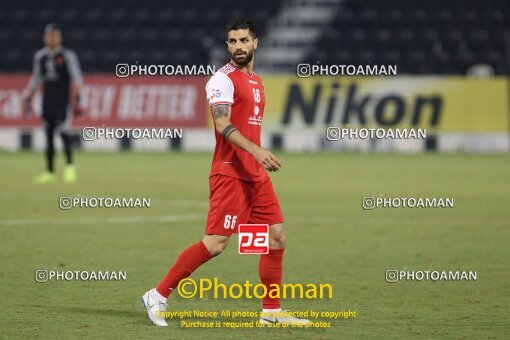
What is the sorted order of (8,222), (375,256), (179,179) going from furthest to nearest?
1. (179,179)
2. (8,222)
3. (375,256)

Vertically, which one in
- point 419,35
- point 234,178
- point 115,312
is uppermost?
point 234,178

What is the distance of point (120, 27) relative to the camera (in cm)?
3331

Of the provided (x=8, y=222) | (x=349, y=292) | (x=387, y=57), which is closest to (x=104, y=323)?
(x=349, y=292)

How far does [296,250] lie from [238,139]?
460 cm

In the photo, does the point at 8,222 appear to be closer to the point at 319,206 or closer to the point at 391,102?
the point at 319,206

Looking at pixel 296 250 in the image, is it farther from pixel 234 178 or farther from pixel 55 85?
pixel 55 85

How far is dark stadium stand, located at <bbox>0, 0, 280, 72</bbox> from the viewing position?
32438 mm

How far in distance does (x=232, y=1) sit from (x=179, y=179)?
14.7m

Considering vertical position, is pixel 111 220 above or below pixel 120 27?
above

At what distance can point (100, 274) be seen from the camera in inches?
384

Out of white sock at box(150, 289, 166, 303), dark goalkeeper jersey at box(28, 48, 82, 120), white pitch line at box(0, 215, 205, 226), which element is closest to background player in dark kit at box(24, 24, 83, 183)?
dark goalkeeper jersey at box(28, 48, 82, 120)

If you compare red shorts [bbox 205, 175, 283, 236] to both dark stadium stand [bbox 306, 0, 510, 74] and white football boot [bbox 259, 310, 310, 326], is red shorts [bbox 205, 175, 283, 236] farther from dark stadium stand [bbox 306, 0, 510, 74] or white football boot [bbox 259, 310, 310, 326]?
dark stadium stand [bbox 306, 0, 510, 74]

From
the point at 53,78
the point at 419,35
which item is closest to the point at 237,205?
Answer: the point at 53,78

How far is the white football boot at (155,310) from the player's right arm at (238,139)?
1144 mm
